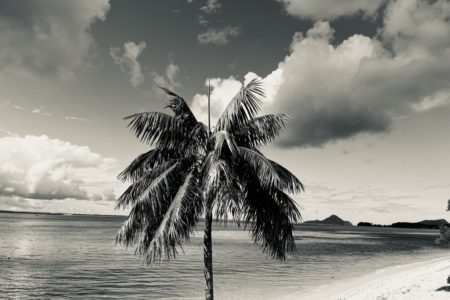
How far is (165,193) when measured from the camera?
12.4 meters

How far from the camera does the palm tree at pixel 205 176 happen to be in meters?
12.2

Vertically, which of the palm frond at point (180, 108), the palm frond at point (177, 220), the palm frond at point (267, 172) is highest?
the palm frond at point (180, 108)

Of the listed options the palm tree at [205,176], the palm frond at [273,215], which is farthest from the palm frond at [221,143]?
the palm frond at [273,215]

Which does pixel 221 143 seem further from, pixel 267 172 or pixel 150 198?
pixel 150 198

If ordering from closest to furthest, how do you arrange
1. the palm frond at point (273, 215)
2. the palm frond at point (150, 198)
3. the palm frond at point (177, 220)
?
the palm frond at point (177, 220), the palm frond at point (150, 198), the palm frond at point (273, 215)

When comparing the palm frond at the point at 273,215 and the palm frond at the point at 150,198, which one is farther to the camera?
the palm frond at the point at 273,215

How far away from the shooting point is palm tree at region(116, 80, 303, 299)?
12.2 metres

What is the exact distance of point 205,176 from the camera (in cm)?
1184

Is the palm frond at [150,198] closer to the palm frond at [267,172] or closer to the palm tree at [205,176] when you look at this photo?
the palm tree at [205,176]

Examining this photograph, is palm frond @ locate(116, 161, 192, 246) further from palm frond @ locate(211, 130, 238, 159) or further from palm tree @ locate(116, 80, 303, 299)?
palm frond @ locate(211, 130, 238, 159)

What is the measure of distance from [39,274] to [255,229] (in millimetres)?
30703

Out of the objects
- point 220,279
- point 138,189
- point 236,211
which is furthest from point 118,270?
point 236,211

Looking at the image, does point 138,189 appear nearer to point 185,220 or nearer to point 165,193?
point 165,193


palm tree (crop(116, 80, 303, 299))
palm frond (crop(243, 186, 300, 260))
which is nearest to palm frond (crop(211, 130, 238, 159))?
palm tree (crop(116, 80, 303, 299))
